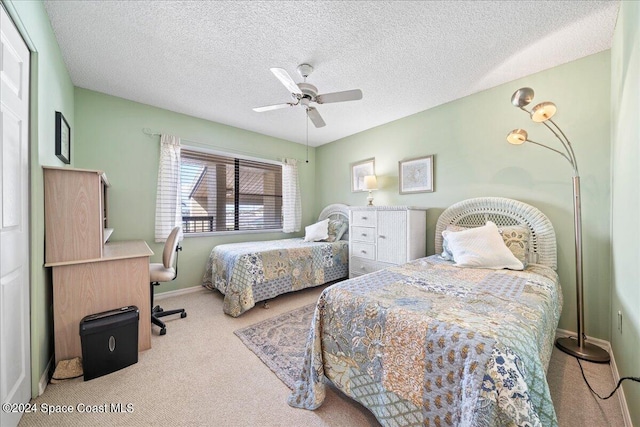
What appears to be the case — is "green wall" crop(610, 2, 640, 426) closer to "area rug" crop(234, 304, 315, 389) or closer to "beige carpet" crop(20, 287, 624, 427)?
"beige carpet" crop(20, 287, 624, 427)

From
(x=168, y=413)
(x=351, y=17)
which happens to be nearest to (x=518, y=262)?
(x=351, y=17)

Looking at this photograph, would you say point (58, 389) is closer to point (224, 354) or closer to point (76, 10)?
point (224, 354)

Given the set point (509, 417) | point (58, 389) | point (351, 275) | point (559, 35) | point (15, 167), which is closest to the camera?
point (509, 417)

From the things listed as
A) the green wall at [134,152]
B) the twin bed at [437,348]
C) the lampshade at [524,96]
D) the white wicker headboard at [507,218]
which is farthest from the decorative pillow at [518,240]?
the green wall at [134,152]

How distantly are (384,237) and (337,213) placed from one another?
143 cm

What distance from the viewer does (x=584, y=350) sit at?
→ 6.28 feet

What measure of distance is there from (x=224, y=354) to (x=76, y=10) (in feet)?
9.02

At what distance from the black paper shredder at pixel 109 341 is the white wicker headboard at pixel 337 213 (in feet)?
9.56

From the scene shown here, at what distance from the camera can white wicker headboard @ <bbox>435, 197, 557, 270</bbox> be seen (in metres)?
2.20

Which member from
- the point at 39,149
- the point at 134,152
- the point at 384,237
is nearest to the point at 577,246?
the point at 384,237

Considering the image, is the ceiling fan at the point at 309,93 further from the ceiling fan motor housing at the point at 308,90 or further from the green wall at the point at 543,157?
the green wall at the point at 543,157

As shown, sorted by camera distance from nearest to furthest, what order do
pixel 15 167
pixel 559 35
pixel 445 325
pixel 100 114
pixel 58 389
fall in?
pixel 445 325 < pixel 15 167 < pixel 58 389 < pixel 559 35 < pixel 100 114

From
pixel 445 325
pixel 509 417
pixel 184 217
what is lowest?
pixel 509 417

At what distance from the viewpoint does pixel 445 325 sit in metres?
1.03
